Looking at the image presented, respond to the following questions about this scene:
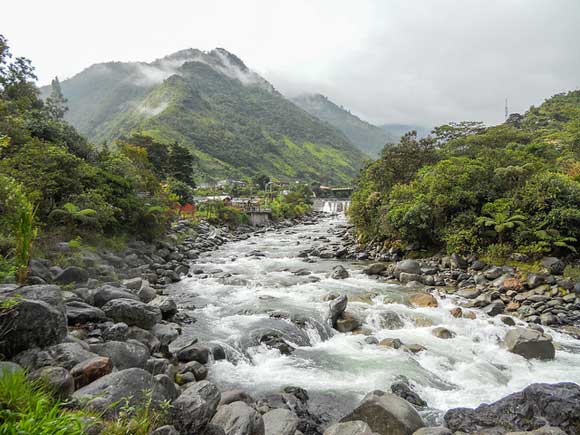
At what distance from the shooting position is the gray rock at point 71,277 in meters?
10.9

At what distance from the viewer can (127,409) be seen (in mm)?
4184

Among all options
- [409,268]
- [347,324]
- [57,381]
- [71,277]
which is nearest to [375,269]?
[409,268]

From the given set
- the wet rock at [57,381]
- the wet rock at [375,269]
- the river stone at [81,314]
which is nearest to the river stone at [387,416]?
the wet rock at [57,381]

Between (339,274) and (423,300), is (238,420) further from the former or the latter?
(339,274)

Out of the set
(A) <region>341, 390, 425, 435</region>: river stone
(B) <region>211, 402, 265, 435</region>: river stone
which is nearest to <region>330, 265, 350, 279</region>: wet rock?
(A) <region>341, 390, 425, 435</region>: river stone

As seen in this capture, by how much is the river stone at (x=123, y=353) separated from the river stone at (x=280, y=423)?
2879mm

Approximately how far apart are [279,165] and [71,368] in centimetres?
14267

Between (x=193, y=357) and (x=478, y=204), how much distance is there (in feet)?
61.7

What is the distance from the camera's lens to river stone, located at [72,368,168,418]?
4.22 metres

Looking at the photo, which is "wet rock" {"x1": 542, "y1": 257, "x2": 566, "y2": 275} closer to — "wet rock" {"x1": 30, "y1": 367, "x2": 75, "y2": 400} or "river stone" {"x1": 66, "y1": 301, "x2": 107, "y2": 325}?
"river stone" {"x1": 66, "y1": 301, "x2": 107, "y2": 325}

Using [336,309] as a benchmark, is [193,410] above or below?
above

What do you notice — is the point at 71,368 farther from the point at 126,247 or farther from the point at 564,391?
the point at 126,247

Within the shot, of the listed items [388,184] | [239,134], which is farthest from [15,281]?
[239,134]

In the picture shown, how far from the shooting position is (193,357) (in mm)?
8695
